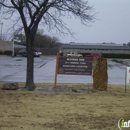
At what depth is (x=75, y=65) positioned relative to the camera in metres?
14.5

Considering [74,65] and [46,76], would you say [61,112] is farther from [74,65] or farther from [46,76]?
[46,76]

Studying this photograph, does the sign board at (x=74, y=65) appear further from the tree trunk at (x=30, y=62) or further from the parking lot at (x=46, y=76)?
the parking lot at (x=46, y=76)

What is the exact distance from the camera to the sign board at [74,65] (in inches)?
Answer: 568

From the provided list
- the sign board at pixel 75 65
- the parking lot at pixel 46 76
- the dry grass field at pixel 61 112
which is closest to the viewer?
the dry grass field at pixel 61 112

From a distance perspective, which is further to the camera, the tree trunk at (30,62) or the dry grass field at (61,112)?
the tree trunk at (30,62)

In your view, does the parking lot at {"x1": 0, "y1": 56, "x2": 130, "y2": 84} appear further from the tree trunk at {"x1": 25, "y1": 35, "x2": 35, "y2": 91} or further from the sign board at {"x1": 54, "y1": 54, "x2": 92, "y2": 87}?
the tree trunk at {"x1": 25, "y1": 35, "x2": 35, "y2": 91}

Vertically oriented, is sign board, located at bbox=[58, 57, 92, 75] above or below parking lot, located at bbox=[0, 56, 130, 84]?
above

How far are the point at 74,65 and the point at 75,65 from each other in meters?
0.05

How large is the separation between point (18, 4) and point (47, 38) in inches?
3372

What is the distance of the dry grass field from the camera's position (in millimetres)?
6543

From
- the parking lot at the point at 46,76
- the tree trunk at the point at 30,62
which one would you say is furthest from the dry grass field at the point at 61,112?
the parking lot at the point at 46,76

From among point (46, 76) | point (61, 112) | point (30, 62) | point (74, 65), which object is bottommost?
point (61, 112)

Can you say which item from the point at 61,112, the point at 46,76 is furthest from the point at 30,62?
the point at 46,76

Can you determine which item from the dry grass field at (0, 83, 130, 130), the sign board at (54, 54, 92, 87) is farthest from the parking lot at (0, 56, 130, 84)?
the dry grass field at (0, 83, 130, 130)
